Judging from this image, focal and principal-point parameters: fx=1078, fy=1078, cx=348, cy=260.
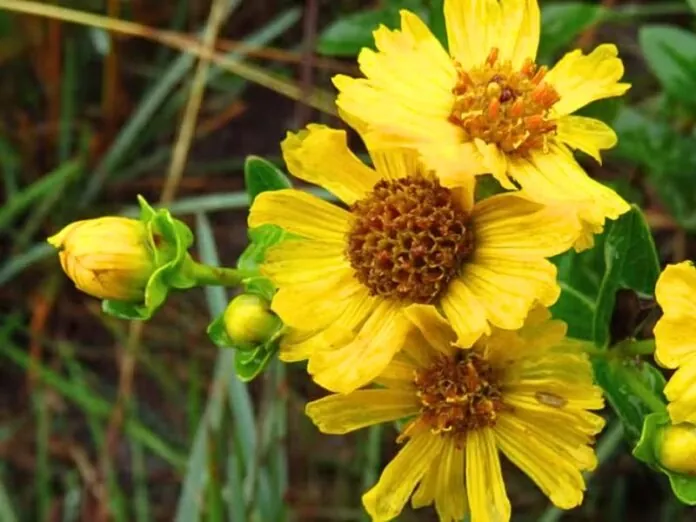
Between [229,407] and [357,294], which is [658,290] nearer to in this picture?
[357,294]

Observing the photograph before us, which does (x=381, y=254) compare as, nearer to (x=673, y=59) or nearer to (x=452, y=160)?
(x=452, y=160)

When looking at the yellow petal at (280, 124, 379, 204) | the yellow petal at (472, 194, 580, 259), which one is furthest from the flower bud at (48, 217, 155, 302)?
the yellow petal at (472, 194, 580, 259)

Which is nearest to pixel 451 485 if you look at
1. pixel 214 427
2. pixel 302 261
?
pixel 302 261

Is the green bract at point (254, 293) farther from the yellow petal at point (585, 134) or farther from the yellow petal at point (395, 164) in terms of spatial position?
the yellow petal at point (585, 134)

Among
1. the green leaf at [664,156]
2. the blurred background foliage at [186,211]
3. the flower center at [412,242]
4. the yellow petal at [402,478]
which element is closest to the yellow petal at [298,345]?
the flower center at [412,242]

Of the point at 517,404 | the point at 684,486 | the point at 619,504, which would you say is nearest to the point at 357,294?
the point at 517,404

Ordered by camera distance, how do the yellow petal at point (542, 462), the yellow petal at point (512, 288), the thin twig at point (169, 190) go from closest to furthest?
the yellow petal at point (512, 288)
the yellow petal at point (542, 462)
the thin twig at point (169, 190)
